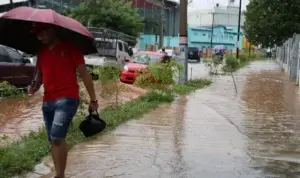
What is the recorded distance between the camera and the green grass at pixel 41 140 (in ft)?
18.6

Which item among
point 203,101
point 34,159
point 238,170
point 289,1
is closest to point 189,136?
point 238,170

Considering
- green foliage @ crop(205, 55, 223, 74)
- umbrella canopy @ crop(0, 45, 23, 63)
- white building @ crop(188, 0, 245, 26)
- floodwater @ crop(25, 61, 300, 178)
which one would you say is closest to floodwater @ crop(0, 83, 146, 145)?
umbrella canopy @ crop(0, 45, 23, 63)

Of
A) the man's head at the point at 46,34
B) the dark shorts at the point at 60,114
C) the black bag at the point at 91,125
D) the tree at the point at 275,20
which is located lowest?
the black bag at the point at 91,125

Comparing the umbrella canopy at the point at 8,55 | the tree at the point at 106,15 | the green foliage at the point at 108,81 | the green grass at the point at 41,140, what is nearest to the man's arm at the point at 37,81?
the green grass at the point at 41,140

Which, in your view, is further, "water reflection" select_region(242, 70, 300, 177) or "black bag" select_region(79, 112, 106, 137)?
"water reflection" select_region(242, 70, 300, 177)

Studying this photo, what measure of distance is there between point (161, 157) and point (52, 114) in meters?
2.28

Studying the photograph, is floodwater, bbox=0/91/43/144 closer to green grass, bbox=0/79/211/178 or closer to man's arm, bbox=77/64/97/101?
green grass, bbox=0/79/211/178

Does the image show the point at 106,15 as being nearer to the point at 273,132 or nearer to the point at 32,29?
the point at 273,132

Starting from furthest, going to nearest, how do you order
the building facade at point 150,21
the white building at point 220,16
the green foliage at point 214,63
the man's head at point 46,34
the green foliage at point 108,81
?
1. the white building at point 220,16
2. the building facade at point 150,21
3. the green foliage at point 214,63
4. the green foliage at point 108,81
5. the man's head at point 46,34

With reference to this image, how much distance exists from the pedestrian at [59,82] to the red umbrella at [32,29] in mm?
108

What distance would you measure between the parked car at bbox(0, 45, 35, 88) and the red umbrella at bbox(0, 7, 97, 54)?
8.01 meters

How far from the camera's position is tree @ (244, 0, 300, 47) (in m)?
31.8

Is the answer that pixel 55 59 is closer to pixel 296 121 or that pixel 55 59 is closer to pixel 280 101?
pixel 296 121

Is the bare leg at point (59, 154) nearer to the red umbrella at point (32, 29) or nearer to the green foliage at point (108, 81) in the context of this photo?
the red umbrella at point (32, 29)
